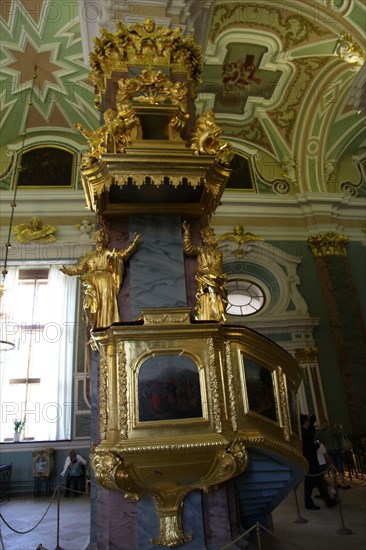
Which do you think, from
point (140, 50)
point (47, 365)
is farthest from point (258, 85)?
point (47, 365)

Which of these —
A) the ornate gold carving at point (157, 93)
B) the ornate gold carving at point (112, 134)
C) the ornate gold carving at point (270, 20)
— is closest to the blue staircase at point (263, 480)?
the ornate gold carving at point (112, 134)

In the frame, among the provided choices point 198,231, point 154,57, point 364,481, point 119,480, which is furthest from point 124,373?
point 364,481

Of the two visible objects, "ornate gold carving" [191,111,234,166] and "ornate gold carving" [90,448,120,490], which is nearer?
"ornate gold carving" [90,448,120,490]

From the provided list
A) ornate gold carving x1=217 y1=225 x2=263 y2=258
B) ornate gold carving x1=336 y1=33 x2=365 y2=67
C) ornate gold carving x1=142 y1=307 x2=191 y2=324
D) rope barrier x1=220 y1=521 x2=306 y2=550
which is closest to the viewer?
rope barrier x1=220 y1=521 x2=306 y2=550

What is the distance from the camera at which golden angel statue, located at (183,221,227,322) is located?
150 inches

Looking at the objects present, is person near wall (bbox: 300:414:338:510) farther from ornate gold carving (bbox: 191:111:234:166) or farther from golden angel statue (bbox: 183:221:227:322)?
ornate gold carving (bbox: 191:111:234:166)

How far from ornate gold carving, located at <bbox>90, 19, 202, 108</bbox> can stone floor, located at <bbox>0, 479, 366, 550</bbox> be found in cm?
434

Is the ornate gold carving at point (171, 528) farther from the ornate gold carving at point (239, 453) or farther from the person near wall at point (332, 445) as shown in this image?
the person near wall at point (332, 445)

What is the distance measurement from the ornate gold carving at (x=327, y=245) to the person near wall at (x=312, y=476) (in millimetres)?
5766

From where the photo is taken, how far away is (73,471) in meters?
7.78

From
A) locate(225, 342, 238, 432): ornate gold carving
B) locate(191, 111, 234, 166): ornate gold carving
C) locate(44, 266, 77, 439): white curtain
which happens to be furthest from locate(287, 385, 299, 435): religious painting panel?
locate(44, 266, 77, 439): white curtain

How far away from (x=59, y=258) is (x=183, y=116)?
6354 millimetres

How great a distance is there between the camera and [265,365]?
3.52m

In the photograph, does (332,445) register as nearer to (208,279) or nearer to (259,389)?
(259,389)
